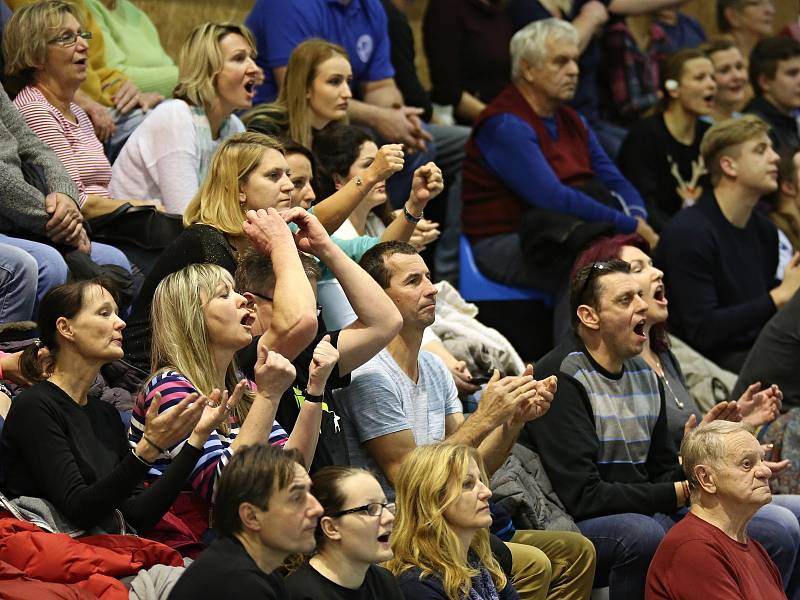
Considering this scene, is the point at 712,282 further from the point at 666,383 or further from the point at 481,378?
the point at 481,378

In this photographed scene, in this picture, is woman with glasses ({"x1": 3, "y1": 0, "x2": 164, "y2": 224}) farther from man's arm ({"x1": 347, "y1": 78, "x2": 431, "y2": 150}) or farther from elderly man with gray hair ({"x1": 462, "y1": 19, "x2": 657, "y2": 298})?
elderly man with gray hair ({"x1": 462, "y1": 19, "x2": 657, "y2": 298})

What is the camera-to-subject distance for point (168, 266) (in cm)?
430

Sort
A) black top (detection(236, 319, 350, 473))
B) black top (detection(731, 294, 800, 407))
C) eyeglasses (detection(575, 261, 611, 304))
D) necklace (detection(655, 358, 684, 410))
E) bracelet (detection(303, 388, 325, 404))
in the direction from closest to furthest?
bracelet (detection(303, 388, 325, 404)), black top (detection(236, 319, 350, 473)), eyeglasses (detection(575, 261, 611, 304)), necklace (detection(655, 358, 684, 410)), black top (detection(731, 294, 800, 407))

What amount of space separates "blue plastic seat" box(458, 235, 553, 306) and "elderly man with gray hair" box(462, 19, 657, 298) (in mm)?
38

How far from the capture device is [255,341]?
13.3 feet

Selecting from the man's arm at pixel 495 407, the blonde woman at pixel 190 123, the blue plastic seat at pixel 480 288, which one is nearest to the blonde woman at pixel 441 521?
the man's arm at pixel 495 407

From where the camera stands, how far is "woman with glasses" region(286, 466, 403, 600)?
328 cm

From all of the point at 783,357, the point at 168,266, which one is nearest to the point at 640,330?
the point at 783,357

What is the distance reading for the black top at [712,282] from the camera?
20.3ft

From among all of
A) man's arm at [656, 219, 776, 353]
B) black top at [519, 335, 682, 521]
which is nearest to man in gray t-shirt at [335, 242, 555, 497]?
black top at [519, 335, 682, 521]

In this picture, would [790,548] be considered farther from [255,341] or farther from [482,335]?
[255,341]

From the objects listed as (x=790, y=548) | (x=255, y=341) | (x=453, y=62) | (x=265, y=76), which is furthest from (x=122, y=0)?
(x=790, y=548)

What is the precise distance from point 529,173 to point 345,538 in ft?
10.5

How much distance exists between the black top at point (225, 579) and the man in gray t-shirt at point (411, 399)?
1126 mm
